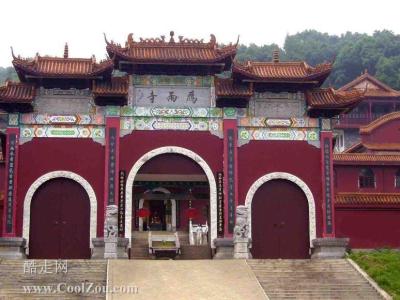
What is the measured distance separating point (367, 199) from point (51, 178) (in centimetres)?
1143

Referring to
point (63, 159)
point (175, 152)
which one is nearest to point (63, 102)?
point (63, 159)

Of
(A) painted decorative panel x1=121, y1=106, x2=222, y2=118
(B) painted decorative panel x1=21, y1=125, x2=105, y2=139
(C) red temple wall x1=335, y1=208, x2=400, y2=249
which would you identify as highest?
(A) painted decorative panel x1=121, y1=106, x2=222, y2=118

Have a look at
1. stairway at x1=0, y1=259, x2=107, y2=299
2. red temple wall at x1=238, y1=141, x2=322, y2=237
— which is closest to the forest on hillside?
red temple wall at x1=238, y1=141, x2=322, y2=237

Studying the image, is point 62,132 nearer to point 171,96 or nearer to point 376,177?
point 171,96

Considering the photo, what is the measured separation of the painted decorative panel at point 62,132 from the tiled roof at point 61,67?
1672 mm

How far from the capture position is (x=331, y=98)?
856 inches

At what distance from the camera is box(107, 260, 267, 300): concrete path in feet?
50.3

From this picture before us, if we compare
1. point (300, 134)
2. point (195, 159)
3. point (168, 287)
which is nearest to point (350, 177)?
point (300, 134)

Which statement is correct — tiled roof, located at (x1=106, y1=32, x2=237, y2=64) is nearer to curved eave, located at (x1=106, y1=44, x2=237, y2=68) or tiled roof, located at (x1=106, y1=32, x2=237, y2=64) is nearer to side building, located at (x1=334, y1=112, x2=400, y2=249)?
curved eave, located at (x1=106, y1=44, x2=237, y2=68)

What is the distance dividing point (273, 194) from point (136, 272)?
6.36 metres

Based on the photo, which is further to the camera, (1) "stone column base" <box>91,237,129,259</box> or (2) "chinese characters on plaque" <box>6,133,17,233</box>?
(2) "chinese characters on plaque" <box>6,133,17,233</box>

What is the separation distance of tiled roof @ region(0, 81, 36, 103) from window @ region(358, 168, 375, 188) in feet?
55.3

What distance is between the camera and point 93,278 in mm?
16469

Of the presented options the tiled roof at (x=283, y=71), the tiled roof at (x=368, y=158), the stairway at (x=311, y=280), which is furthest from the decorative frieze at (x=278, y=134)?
the tiled roof at (x=368, y=158)
